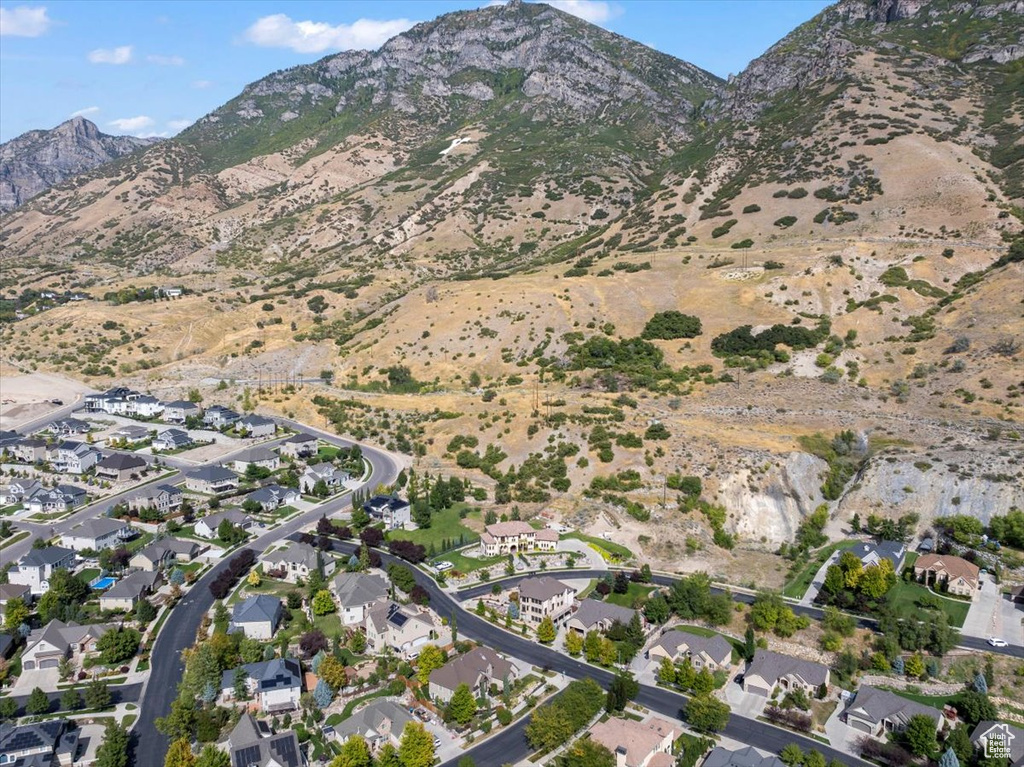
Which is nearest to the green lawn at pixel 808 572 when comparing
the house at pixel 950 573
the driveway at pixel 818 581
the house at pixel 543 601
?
the driveway at pixel 818 581

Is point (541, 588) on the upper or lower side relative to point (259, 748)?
upper

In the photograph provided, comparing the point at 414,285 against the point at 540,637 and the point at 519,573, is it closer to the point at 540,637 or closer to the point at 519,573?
the point at 519,573

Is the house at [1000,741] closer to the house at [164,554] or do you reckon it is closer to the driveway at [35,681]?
the driveway at [35,681]

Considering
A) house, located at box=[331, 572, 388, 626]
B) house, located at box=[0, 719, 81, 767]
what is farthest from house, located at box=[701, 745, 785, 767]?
house, located at box=[0, 719, 81, 767]

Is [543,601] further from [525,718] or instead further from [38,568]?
[38,568]

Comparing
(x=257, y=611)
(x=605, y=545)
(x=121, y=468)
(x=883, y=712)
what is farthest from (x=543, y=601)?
(x=121, y=468)

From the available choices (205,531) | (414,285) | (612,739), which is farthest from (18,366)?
(612,739)
